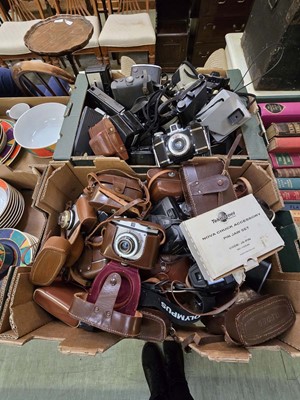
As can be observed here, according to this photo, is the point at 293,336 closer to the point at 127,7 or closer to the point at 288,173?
the point at 288,173

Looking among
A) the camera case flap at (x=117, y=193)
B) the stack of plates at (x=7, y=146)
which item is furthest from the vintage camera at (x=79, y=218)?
the stack of plates at (x=7, y=146)

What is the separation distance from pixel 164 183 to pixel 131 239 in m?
0.23

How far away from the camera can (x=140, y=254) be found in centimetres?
75

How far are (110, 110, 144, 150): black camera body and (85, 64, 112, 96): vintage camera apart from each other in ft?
0.87

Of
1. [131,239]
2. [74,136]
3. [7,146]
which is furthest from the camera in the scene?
[7,146]

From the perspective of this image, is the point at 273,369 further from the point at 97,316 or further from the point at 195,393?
the point at 97,316

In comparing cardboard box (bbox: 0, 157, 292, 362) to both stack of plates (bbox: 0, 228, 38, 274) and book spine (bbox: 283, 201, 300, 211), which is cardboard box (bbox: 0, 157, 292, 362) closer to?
stack of plates (bbox: 0, 228, 38, 274)

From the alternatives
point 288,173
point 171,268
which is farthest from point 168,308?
point 288,173

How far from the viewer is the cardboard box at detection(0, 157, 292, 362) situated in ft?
2.18

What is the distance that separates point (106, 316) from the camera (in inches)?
25.7

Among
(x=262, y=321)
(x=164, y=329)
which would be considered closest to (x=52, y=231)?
(x=164, y=329)

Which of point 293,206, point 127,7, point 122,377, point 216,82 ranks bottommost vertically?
point 122,377

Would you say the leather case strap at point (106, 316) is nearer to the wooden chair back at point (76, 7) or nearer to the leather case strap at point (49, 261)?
the leather case strap at point (49, 261)

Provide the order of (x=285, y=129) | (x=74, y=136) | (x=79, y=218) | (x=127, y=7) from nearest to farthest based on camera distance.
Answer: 1. (x=79, y=218)
2. (x=74, y=136)
3. (x=285, y=129)
4. (x=127, y=7)
